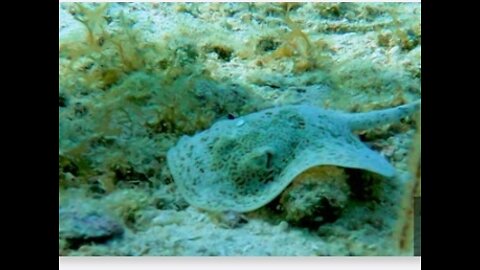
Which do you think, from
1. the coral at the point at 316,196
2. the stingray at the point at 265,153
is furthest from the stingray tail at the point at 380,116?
the coral at the point at 316,196

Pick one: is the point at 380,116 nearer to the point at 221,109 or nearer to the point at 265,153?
the point at 265,153

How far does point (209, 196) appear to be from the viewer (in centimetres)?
288

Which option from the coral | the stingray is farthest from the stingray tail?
the coral

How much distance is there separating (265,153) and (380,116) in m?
0.49

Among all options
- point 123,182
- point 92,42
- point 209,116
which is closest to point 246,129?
point 209,116

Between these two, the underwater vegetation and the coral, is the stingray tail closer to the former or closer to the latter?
the underwater vegetation

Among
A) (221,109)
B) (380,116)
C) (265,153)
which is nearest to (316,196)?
(265,153)

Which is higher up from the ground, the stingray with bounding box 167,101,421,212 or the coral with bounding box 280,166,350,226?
the stingray with bounding box 167,101,421,212

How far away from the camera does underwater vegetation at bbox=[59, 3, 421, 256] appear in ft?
9.40

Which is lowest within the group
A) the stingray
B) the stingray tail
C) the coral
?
the coral

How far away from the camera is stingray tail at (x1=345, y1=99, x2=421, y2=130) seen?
290cm

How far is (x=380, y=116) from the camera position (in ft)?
9.55

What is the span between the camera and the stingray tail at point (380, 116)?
2.90 metres
